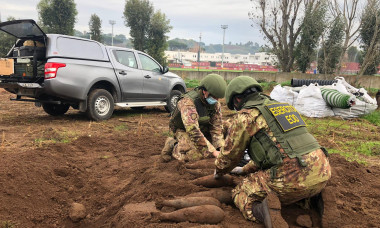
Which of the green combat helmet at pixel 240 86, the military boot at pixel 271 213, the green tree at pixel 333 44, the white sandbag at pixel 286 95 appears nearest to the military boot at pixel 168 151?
the green combat helmet at pixel 240 86

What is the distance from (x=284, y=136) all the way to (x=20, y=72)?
654 centimetres

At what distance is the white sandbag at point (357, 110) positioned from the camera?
9.43 metres

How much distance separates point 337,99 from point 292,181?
7600 mm

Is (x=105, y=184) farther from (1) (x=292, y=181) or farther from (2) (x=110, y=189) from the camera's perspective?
(1) (x=292, y=181)

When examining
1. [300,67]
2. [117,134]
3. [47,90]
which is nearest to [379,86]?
[300,67]

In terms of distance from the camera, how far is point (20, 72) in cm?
704

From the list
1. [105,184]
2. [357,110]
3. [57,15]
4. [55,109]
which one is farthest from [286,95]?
[57,15]

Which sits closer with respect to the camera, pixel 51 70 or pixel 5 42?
pixel 51 70

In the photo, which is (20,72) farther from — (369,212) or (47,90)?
(369,212)

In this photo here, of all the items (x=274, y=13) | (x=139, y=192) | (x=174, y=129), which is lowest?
(x=139, y=192)

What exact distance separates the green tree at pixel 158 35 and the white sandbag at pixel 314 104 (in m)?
21.1

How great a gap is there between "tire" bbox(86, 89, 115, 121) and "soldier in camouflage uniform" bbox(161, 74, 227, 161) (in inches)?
126

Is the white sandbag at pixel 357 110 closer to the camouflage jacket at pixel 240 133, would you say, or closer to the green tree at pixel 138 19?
the camouflage jacket at pixel 240 133

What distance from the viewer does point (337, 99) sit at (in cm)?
922
